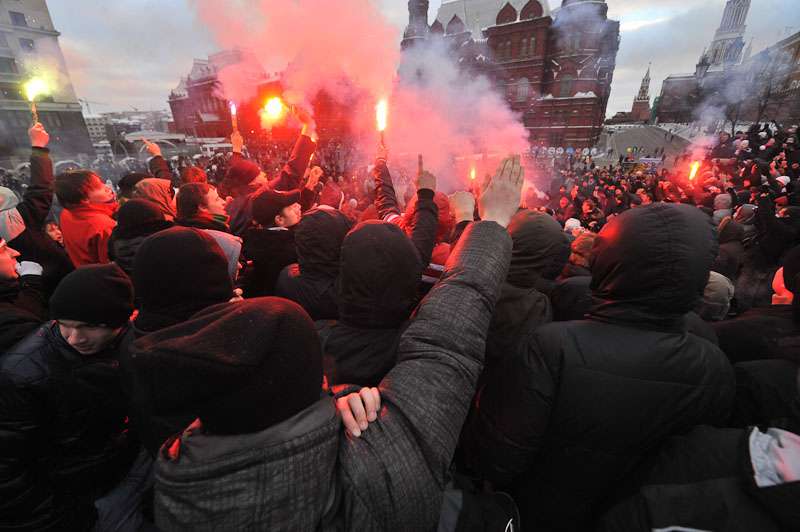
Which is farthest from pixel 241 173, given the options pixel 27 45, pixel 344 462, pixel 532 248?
pixel 27 45

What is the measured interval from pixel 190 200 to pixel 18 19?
36.8m

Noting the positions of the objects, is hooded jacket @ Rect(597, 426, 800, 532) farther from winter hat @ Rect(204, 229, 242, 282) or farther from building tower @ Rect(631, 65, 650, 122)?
building tower @ Rect(631, 65, 650, 122)

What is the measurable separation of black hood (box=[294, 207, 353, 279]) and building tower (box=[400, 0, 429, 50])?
116 ft

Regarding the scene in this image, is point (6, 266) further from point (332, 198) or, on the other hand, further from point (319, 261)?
point (332, 198)

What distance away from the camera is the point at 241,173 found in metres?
4.87

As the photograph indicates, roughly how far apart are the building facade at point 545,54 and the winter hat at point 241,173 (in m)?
31.2

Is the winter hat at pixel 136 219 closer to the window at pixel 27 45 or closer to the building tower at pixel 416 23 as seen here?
the building tower at pixel 416 23

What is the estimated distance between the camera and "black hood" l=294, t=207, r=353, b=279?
8.22 ft

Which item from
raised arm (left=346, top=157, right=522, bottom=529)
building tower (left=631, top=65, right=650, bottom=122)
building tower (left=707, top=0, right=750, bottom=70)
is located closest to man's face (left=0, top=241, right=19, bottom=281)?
raised arm (left=346, top=157, right=522, bottom=529)

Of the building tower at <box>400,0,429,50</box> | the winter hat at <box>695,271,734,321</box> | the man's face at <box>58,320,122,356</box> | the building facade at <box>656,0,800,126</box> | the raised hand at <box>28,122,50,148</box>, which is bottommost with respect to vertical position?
the winter hat at <box>695,271,734,321</box>

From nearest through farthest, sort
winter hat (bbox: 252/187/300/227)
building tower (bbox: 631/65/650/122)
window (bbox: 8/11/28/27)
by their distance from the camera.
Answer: winter hat (bbox: 252/187/300/227) < window (bbox: 8/11/28/27) < building tower (bbox: 631/65/650/122)

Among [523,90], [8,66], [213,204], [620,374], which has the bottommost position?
[620,374]

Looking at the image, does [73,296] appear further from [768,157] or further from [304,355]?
[768,157]

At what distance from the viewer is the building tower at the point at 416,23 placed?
3170 cm
